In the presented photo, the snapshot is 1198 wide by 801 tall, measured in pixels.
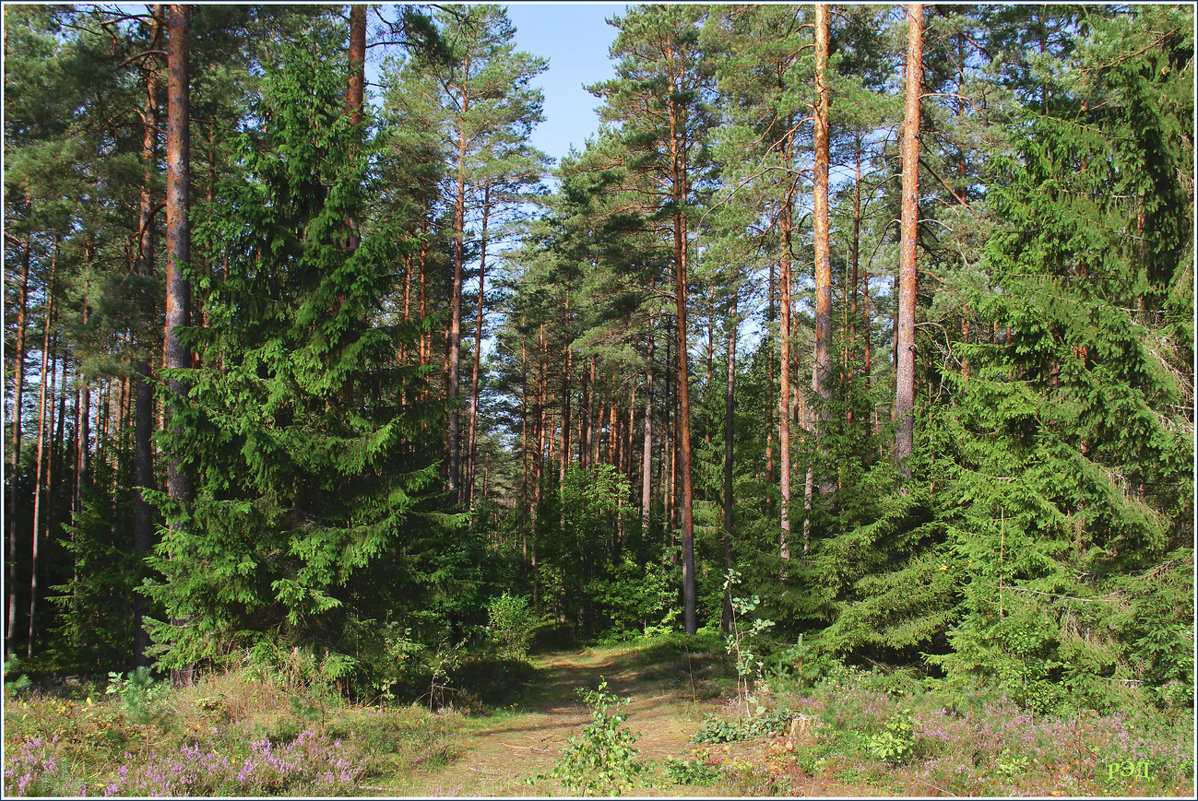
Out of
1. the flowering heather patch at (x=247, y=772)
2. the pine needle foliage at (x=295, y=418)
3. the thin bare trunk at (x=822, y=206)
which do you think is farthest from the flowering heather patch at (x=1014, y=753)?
the thin bare trunk at (x=822, y=206)

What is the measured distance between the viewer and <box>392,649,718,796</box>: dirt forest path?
6.69 m

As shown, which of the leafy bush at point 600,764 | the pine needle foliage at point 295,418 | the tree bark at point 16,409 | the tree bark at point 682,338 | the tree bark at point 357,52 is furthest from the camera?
the tree bark at point 682,338

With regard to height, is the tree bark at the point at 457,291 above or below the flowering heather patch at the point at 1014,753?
above

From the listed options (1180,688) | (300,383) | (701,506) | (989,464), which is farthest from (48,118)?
(701,506)

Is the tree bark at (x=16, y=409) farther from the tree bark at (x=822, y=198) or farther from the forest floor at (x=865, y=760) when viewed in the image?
the tree bark at (x=822, y=198)

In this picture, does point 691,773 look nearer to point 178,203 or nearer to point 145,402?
point 178,203

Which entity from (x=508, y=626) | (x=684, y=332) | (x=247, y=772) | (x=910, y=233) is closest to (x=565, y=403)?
(x=684, y=332)

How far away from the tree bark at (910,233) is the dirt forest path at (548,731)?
5421 mm

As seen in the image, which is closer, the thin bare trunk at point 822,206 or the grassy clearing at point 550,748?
the grassy clearing at point 550,748

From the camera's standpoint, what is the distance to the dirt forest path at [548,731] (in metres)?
6.69

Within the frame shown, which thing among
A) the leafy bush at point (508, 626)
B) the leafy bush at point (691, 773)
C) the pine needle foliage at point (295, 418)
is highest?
the pine needle foliage at point (295, 418)

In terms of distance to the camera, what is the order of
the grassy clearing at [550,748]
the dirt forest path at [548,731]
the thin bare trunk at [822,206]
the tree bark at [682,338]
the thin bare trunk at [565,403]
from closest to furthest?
the grassy clearing at [550,748] → the dirt forest path at [548,731] → the thin bare trunk at [822,206] → the tree bark at [682,338] → the thin bare trunk at [565,403]

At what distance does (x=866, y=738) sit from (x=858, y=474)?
422 cm

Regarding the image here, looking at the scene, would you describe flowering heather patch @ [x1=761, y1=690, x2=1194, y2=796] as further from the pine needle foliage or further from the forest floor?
the pine needle foliage
